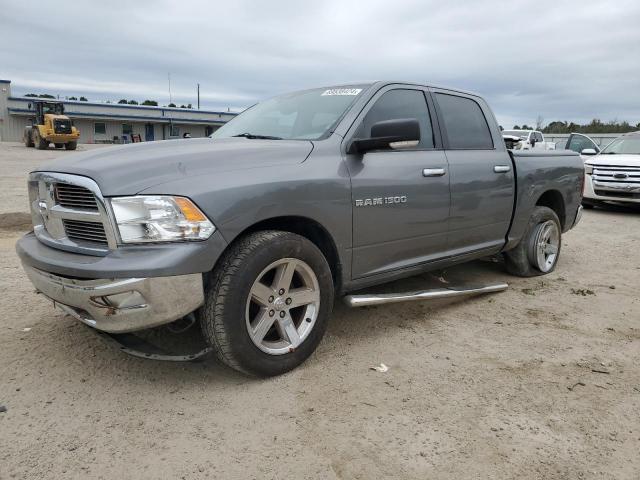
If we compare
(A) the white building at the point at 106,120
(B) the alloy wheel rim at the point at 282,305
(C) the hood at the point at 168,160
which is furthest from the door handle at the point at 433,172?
(A) the white building at the point at 106,120

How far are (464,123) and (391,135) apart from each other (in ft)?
5.18

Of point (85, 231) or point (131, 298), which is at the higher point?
point (85, 231)

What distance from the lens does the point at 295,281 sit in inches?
125

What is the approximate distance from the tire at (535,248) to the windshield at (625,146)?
24.2 feet

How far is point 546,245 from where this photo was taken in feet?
18.1

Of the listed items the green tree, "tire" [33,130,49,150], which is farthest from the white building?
the green tree

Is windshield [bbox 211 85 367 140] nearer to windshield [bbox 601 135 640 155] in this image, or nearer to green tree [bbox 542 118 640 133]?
windshield [bbox 601 135 640 155]

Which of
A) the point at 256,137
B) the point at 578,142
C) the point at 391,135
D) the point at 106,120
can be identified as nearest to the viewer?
the point at 391,135

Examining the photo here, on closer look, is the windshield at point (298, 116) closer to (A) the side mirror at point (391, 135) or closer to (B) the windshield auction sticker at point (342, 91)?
(B) the windshield auction sticker at point (342, 91)

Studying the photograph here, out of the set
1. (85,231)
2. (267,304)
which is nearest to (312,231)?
(267,304)

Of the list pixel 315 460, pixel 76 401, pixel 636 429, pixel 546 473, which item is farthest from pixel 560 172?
pixel 76 401

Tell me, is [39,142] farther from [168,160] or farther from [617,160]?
[168,160]

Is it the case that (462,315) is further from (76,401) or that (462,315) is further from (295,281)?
(76,401)

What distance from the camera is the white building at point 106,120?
1870 inches
